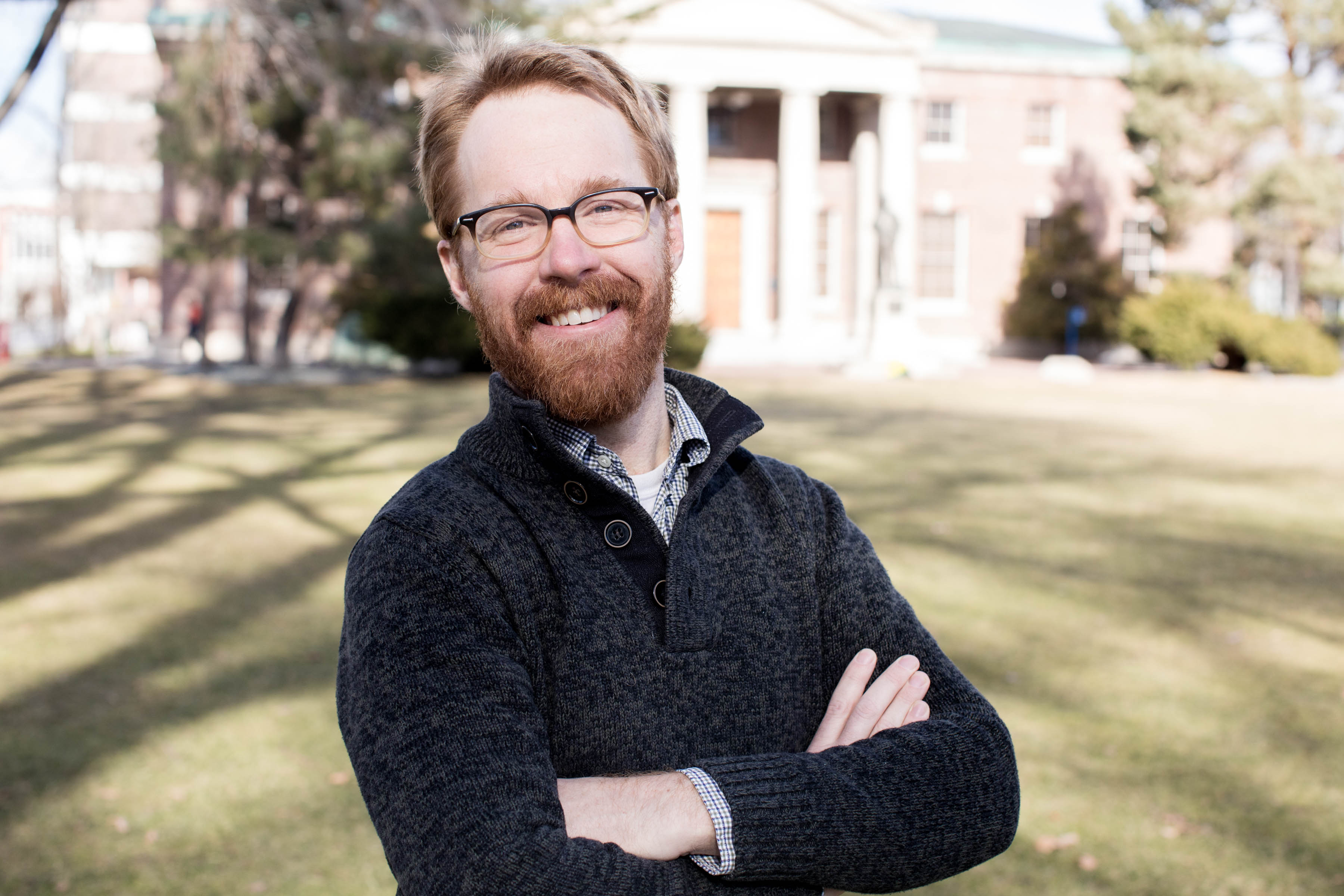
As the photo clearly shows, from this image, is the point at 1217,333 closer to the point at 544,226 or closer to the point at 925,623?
the point at 925,623

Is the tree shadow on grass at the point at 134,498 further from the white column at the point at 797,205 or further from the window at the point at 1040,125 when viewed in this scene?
the window at the point at 1040,125

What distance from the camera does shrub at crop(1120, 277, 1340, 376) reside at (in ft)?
74.6

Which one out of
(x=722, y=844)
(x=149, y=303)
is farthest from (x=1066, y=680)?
(x=149, y=303)

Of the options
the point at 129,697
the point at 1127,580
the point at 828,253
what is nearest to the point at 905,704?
the point at 129,697

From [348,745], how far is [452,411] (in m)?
13.9

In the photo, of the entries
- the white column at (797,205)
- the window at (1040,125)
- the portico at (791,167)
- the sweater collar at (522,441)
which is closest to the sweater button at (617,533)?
the sweater collar at (522,441)

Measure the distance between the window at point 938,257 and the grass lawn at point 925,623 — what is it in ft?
62.8

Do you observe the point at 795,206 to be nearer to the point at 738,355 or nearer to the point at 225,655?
the point at 738,355

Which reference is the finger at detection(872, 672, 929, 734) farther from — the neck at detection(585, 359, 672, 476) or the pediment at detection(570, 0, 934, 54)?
the pediment at detection(570, 0, 934, 54)

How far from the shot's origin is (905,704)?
181 centimetres

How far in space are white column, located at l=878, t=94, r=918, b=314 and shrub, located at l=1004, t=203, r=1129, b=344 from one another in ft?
12.5

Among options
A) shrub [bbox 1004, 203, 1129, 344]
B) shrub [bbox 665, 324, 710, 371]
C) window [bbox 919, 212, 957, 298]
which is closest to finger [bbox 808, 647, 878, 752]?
shrub [bbox 665, 324, 710, 371]

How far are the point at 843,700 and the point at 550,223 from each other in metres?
0.89

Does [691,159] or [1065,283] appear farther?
[1065,283]
